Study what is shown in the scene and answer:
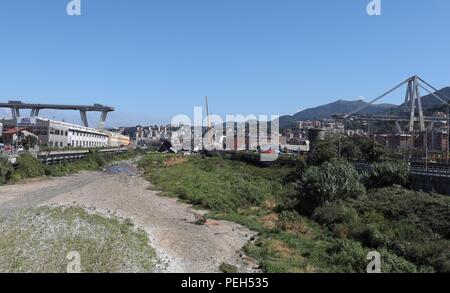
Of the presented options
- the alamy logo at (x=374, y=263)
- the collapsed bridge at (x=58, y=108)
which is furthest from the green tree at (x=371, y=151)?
the collapsed bridge at (x=58, y=108)

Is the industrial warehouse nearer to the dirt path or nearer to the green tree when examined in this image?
the dirt path

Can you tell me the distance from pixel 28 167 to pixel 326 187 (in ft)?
127

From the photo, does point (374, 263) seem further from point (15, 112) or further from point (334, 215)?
point (15, 112)

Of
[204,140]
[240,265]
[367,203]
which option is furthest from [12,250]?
[204,140]

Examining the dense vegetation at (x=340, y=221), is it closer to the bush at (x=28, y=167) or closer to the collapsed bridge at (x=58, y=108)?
the bush at (x=28, y=167)

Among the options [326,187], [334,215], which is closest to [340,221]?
[334,215]

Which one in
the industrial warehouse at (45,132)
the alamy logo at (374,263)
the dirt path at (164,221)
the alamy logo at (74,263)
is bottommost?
the dirt path at (164,221)

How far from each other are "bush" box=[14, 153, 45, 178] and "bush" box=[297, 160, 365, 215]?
1365 inches

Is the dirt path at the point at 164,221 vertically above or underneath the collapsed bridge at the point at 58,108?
underneath

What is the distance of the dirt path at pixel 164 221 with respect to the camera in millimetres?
18700

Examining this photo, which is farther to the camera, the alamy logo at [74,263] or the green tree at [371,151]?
the green tree at [371,151]

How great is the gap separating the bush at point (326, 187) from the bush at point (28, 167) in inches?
1365

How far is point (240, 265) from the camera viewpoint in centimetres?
1816
